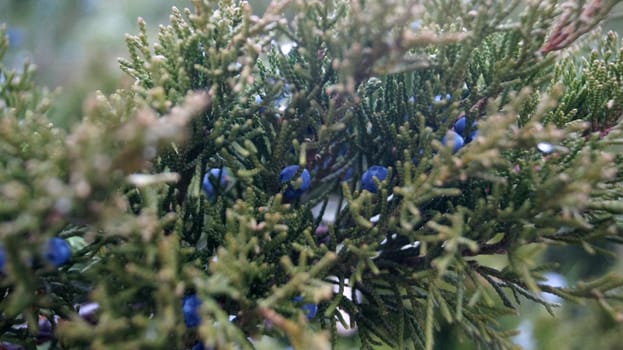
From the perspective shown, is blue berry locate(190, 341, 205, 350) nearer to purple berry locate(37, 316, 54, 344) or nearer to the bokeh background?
purple berry locate(37, 316, 54, 344)

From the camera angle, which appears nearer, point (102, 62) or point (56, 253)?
point (56, 253)

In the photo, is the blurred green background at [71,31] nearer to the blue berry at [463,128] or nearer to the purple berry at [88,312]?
the purple berry at [88,312]

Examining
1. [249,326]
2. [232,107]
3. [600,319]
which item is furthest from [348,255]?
[600,319]

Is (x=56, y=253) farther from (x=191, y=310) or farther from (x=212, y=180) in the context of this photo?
(x=212, y=180)

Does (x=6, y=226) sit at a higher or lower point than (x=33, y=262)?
higher

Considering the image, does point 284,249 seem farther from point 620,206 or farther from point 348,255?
point 620,206

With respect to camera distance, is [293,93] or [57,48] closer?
[293,93]

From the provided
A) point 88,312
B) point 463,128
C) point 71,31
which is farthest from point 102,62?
point 463,128
